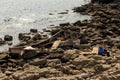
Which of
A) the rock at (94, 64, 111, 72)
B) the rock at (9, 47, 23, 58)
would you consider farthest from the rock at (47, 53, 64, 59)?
the rock at (94, 64, 111, 72)

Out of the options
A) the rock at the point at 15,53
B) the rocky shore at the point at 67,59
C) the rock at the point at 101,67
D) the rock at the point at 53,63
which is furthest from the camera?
the rock at the point at 15,53

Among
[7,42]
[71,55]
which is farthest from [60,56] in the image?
[7,42]

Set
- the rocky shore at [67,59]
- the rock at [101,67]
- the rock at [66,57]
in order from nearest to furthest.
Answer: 1. the rocky shore at [67,59]
2. the rock at [101,67]
3. the rock at [66,57]

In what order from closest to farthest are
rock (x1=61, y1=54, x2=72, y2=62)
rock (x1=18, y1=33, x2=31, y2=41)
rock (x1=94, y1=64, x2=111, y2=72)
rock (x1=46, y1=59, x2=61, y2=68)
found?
rock (x1=94, y1=64, x2=111, y2=72) < rock (x1=46, y1=59, x2=61, y2=68) < rock (x1=61, y1=54, x2=72, y2=62) < rock (x1=18, y1=33, x2=31, y2=41)

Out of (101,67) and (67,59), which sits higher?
(101,67)

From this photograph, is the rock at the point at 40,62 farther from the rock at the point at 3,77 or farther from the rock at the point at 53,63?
the rock at the point at 3,77

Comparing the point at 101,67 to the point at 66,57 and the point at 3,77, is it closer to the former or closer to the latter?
the point at 66,57

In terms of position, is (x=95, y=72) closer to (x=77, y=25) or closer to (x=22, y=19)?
(x=77, y=25)

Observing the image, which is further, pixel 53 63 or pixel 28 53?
pixel 28 53

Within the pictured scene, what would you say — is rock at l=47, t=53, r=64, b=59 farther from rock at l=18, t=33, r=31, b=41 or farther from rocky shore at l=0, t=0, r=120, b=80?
rock at l=18, t=33, r=31, b=41

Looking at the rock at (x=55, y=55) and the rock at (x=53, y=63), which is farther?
the rock at (x=55, y=55)

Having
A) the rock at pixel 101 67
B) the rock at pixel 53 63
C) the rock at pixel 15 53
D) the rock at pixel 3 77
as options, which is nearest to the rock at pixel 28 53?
the rock at pixel 15 53

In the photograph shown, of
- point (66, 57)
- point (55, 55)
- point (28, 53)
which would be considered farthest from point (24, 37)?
point (66, 57)

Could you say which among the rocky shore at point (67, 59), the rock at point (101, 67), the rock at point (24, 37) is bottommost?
the rock at point (24, 37)
